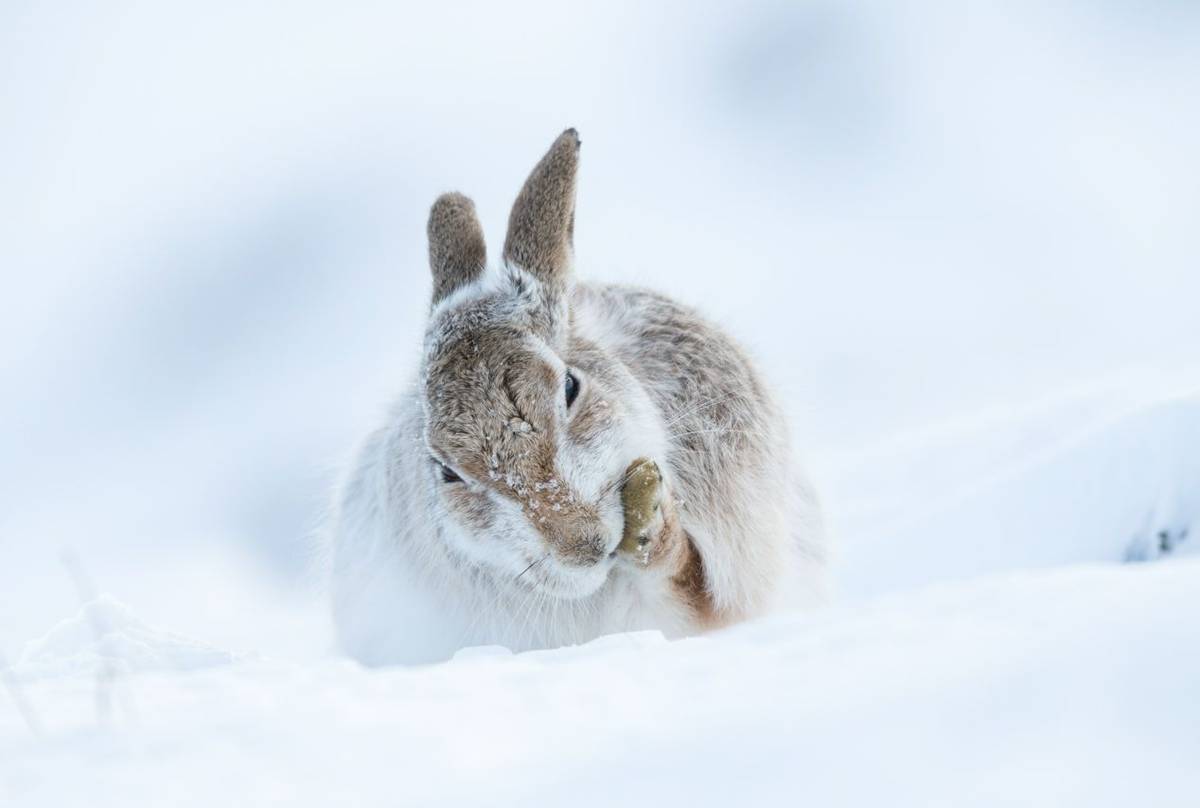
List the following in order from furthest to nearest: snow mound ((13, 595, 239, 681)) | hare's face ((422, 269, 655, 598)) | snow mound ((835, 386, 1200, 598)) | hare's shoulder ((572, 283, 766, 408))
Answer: snow mound ((835, 386, 1200, 598)) < hare's shoulder ((572, 283, 766, 408)) < hare's face ((422, 269, 655, 598)) < snow mound ((13, 595, 239, 681))

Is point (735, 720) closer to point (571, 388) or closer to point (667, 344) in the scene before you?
point (571, 388)

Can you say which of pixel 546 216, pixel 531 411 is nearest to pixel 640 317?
pixel 546 216

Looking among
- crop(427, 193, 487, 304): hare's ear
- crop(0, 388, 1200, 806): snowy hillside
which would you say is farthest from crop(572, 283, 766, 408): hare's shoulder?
crop(0, 388, 1200, 806): snowy hillside

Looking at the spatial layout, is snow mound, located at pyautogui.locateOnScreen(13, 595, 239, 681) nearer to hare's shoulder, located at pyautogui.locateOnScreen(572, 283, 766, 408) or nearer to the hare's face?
the hare's face

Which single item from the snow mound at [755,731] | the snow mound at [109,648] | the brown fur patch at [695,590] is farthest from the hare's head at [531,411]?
the snow mound at [755,731]

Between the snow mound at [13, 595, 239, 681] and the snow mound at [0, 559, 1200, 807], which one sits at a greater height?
the snow mound at [0, 559, 1200, 807]

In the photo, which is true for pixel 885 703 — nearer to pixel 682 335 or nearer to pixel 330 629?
pixel 682 335

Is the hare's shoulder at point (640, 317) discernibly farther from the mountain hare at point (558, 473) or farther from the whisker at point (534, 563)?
the whisker at point (534, 563)
